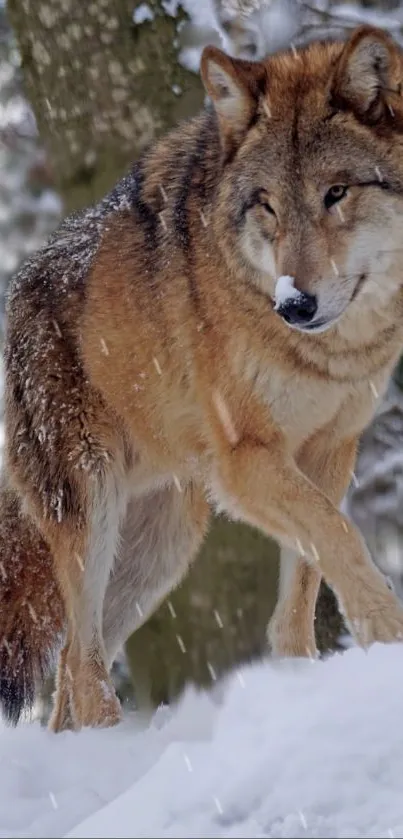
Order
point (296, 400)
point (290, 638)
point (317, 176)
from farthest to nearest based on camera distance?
point (290, 638)
point (296, 400)
point (317, 176)

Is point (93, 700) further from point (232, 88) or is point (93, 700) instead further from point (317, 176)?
point (232, 88)

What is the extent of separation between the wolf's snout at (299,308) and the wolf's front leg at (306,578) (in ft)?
3.06

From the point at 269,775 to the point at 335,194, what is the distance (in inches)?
86.0

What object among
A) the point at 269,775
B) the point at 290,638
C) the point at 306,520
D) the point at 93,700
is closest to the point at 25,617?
the point at 93,700

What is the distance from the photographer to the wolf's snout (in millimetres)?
3793

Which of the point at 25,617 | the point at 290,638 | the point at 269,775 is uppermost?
the point at 269,775

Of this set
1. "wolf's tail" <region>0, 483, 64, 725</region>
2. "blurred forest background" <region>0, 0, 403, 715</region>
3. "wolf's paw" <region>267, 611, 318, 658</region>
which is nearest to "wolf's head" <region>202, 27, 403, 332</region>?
"wolf's paw" <region>267, 611, 318, 658</region>

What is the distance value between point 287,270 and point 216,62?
89cm

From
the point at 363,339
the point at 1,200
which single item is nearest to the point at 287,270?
the point at 363,339

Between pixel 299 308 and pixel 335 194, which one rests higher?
pixel 335 194

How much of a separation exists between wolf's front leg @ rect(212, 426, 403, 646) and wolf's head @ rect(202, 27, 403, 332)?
57 centimetres

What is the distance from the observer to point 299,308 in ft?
12.5

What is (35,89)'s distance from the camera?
6.75 m

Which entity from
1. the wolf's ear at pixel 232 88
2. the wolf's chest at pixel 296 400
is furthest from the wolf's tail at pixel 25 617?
the wolf's ear at pixel 232 88
